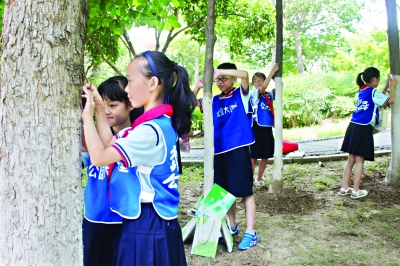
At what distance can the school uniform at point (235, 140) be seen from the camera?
3.49 m

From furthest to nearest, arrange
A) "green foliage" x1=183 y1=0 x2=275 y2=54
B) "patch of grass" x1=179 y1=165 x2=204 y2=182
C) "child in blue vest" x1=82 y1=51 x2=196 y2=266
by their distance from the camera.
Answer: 1. "patch of grass" x1=179 y1=165 x2=204 y2=182
2. "green foliage" x1=183 y1=0 x2=275 y2=54
3. "child in blue vest" x1=82 y1=51 x2=196 y2=266

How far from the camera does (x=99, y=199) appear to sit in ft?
6.82

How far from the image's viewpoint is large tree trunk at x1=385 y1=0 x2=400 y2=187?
506 centimetres

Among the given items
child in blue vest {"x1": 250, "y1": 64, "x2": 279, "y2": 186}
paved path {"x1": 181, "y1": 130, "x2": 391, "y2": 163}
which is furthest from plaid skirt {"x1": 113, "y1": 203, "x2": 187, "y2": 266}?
paved path {"x1": 181, "y1": 130, "x2": 391, "y2": 163}

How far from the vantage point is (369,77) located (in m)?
4.78

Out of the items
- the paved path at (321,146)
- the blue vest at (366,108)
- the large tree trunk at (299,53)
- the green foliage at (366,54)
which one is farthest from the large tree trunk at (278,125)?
the large tree trunk at (299,53)

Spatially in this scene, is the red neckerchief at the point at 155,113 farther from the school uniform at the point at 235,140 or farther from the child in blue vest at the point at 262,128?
the child in blue vest at the point at 262,128

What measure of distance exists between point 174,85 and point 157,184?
0.52 metres

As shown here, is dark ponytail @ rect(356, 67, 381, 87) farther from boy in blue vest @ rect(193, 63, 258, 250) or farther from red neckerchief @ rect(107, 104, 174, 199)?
red neckerchief @ rect(107, 104, 174, 199)

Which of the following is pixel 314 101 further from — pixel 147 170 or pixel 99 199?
pixel 147 170

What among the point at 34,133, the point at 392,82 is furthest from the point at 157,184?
the point at 392,82

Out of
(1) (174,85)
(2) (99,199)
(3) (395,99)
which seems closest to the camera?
(1) (174,85)

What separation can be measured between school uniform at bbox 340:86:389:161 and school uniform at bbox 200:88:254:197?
2.01 m

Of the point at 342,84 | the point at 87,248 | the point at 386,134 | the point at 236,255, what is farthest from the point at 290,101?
the point at 87,248
